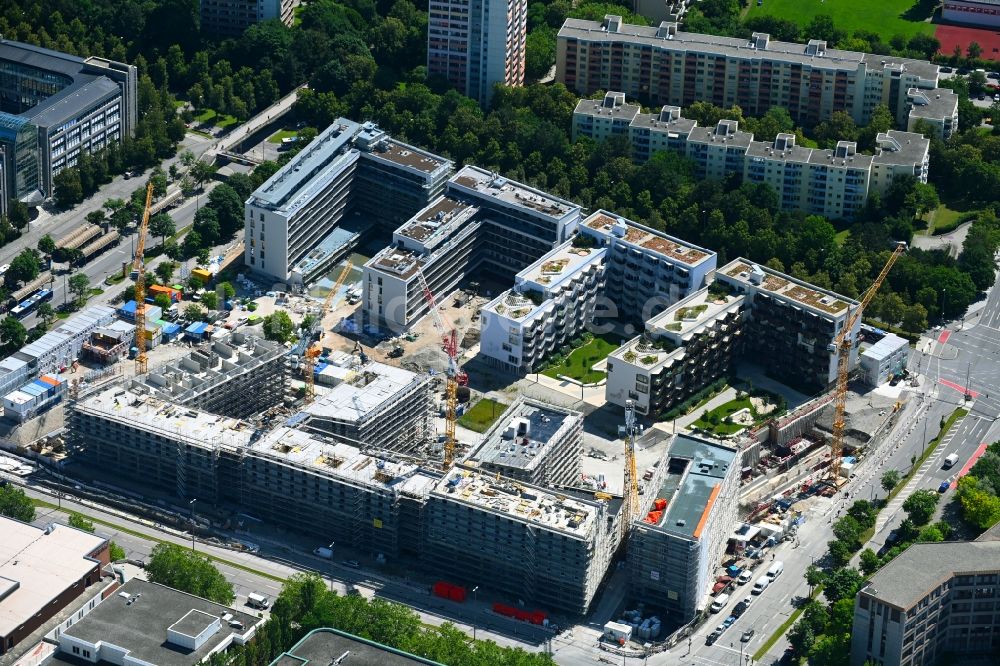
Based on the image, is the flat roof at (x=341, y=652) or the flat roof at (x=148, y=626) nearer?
the flat roof at (x=341, y=652)

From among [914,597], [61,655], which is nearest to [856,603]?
[914,597]

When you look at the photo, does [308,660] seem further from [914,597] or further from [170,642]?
[914,597]

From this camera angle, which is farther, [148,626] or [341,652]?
[148,626]

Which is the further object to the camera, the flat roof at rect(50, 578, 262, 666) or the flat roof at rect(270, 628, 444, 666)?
the flat roof at rect(50, 578, 262, 666)
